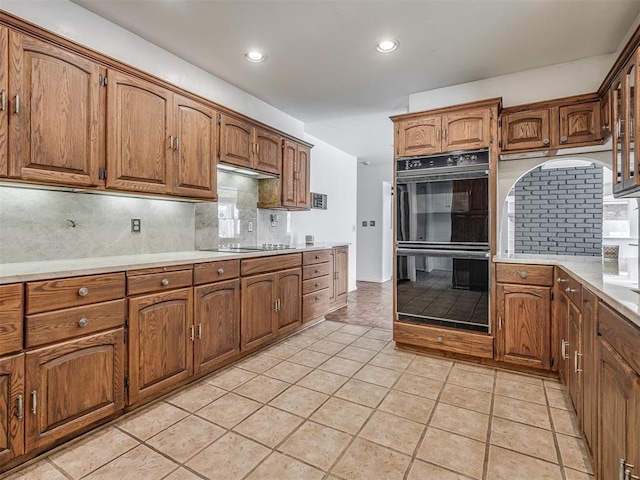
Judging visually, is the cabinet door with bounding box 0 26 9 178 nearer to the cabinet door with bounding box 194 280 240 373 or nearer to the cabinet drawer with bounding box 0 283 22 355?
the cabinet drawer with bounding box 0 283 22 355

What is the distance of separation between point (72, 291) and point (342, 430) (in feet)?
5.36

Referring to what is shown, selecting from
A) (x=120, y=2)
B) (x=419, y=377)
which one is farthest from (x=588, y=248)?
(x=120, y=2)

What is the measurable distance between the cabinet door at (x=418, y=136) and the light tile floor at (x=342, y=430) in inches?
75.0

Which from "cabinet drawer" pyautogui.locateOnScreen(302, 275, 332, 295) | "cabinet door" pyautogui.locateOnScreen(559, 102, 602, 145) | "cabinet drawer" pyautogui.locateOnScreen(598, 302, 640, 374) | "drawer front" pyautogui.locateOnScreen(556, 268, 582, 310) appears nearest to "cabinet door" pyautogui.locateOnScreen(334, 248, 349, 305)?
"cabinet drawer" pyautogui.locateOnScreen(302, 275, 332, 295)

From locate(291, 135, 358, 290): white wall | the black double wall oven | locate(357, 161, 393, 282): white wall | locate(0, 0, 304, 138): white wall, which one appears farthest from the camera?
locate(357, 161, 393, 282): white wall

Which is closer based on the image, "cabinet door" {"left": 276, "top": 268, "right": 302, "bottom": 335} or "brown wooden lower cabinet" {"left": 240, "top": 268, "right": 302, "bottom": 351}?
"brown wooden lower cabinet" {"left": 240, "top": 268, "right": 302, "bottom": 351}

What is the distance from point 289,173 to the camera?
3875 mm

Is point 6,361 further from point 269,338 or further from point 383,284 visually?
point 383,284

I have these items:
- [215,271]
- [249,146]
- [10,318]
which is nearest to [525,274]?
[215,271]

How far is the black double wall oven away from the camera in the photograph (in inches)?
111

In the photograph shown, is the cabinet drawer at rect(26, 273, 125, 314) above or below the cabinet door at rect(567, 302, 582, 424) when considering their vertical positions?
above

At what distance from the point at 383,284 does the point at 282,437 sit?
5225mm

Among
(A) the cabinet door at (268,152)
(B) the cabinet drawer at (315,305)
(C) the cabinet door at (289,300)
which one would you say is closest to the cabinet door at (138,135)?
(A) the cabinet door at (268,152)

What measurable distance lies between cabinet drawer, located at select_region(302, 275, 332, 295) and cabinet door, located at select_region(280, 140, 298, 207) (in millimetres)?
921
